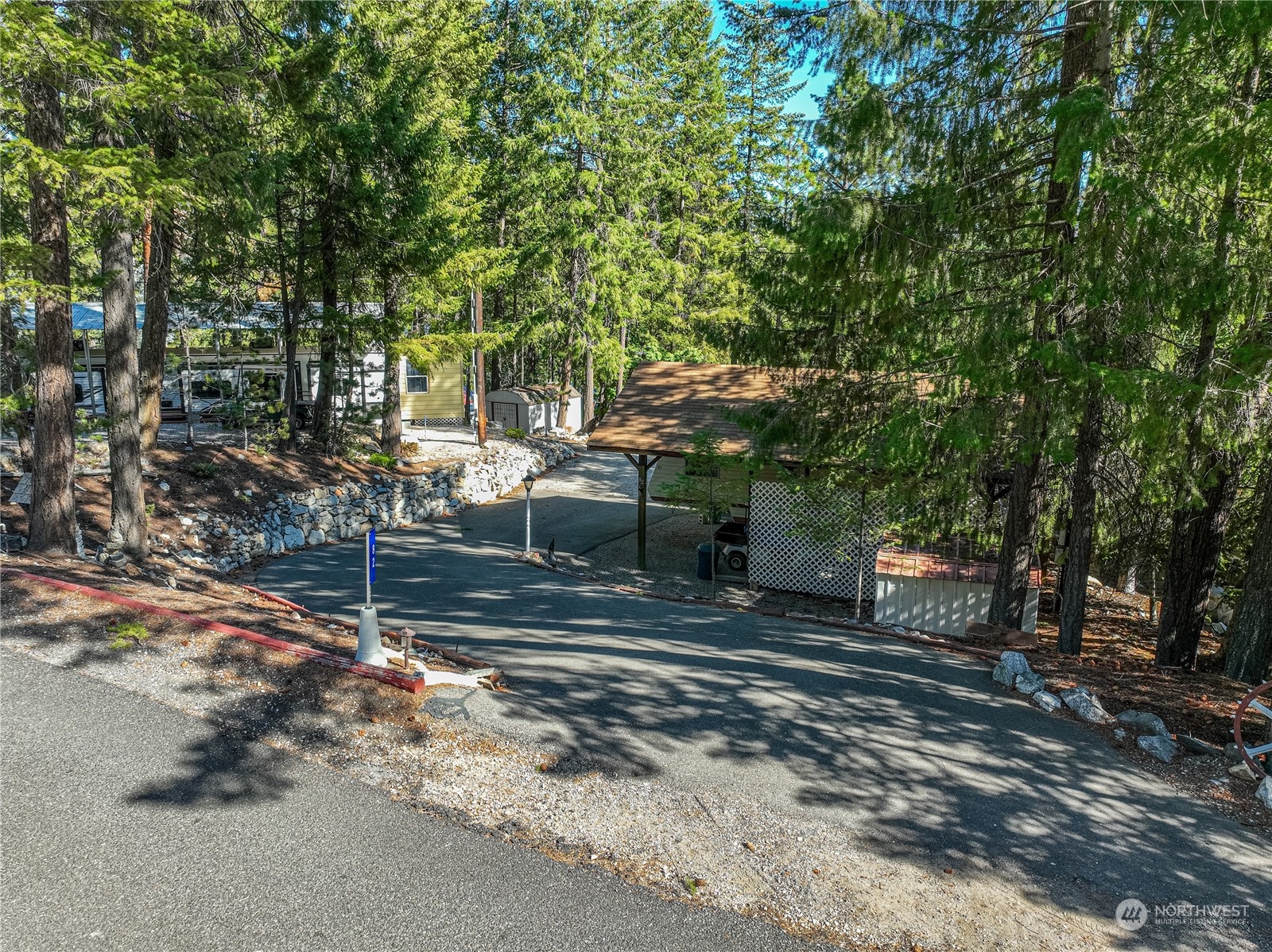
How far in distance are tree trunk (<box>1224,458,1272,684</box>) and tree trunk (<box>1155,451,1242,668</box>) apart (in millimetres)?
1728

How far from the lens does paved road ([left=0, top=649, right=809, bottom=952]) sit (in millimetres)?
3939

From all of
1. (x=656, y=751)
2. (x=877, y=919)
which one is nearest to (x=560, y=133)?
(x=656, y=751)

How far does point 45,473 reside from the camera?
1010 centimetres

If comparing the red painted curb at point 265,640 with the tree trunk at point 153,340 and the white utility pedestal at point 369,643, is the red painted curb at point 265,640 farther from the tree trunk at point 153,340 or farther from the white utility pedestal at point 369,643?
the tree trunk at point 153,340

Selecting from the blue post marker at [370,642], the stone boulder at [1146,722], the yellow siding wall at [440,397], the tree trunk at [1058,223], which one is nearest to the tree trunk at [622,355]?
the yellow siding wall at [440,397]

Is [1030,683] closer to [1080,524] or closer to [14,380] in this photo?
[1080,524]

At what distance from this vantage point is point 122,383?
1089cm

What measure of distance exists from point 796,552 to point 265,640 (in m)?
10.1

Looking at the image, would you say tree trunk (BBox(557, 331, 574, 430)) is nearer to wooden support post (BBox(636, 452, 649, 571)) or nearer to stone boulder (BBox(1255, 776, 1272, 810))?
wooden support post (BBox(636, 452, 649, 571))

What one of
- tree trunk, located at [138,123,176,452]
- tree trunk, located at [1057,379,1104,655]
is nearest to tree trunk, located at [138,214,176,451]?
tree trunk, located at [138,123,176,452]

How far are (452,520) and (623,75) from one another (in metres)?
18.2

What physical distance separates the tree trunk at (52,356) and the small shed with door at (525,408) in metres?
18.3

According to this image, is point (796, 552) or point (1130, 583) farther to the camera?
point (1130, 583)

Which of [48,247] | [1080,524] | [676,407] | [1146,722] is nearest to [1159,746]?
[1146,722]
